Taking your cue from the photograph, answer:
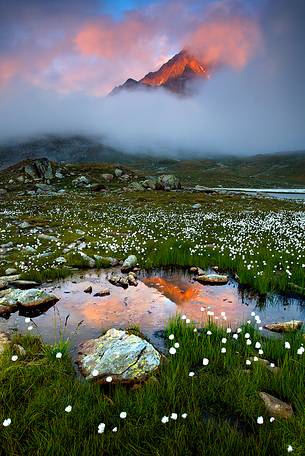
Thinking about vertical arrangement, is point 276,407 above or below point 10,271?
above

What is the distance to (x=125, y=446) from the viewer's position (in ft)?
15.4

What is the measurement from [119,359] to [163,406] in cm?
149

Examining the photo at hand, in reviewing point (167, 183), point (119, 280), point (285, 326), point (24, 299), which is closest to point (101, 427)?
point (285, 326)

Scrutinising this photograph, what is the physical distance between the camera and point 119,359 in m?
6.73

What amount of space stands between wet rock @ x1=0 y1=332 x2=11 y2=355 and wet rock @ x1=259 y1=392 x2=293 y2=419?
5.18m

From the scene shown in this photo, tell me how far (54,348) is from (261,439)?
4.29m

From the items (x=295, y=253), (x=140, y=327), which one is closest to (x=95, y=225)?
(x=295, y=253)

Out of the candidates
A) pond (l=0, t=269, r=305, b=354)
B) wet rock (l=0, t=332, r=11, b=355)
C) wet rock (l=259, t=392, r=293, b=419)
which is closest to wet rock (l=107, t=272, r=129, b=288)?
pond (l=0, t=269, r=305, b=354)

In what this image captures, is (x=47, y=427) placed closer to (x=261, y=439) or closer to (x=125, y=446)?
(x=125, y=446)

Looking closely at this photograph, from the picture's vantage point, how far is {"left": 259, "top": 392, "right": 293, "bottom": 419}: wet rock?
540 cm

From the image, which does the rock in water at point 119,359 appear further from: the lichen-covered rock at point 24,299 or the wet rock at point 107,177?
the wet rock at point 107,177

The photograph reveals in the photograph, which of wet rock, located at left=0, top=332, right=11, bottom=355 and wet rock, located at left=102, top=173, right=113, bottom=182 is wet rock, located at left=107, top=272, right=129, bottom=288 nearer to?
wet rock, located at left=0, top=332, right=11, bottom=355

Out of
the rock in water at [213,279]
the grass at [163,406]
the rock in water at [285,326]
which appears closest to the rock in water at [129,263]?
the rock in water at [213,279]

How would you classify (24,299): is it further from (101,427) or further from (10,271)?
(101,427)
